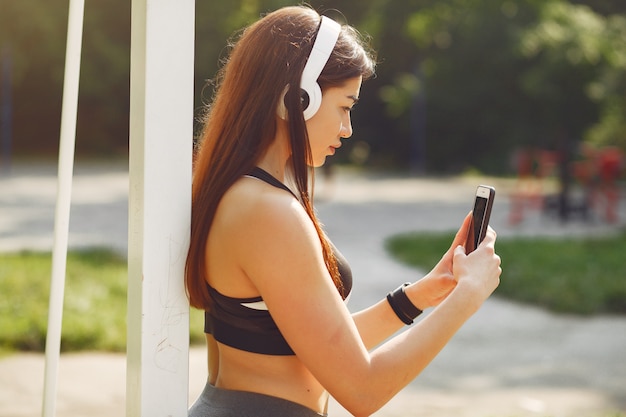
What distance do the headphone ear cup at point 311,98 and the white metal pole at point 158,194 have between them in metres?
0.23

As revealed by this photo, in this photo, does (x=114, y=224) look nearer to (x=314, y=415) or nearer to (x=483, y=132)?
(x=314, y=415)

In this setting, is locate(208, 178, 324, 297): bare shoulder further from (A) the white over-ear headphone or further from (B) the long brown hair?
(A) the white over-ear headphone

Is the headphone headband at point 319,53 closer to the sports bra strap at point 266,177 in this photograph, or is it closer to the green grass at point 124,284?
the sports bra strap at point 266,177

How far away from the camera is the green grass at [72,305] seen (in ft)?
19.3

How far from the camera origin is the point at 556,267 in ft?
28.2

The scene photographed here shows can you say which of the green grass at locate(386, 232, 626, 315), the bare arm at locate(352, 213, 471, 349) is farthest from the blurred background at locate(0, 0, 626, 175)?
the bare arm at locate(352, 213, 471, 349)

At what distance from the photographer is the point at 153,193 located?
69.2 inches

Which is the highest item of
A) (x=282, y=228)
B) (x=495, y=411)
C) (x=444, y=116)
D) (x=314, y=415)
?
(x=444, y=116)

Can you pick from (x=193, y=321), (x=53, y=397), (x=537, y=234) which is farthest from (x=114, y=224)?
(x=53, y=397)

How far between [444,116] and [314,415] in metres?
20.9

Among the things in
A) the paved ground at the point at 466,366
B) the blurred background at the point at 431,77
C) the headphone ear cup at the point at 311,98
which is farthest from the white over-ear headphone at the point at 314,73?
the blurred background at the point at 431,77

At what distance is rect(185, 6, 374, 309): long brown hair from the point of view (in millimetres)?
1870

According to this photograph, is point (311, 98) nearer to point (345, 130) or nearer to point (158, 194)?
point (345, 130)

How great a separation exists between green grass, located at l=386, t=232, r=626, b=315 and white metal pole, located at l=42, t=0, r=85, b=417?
5.76 metres
